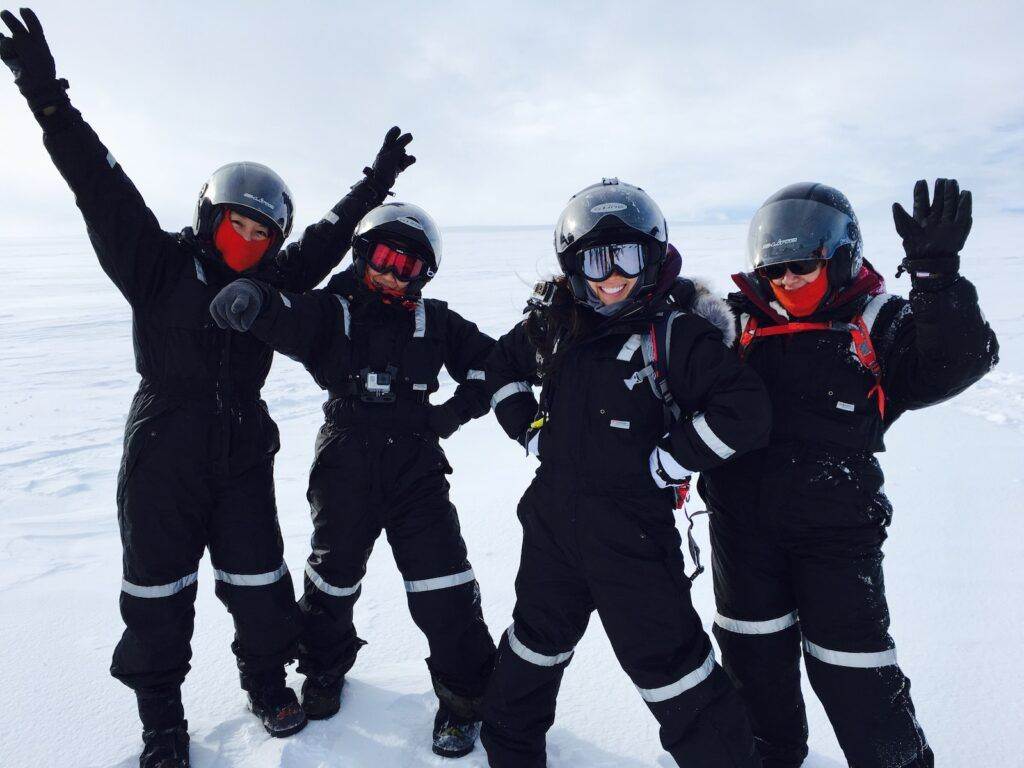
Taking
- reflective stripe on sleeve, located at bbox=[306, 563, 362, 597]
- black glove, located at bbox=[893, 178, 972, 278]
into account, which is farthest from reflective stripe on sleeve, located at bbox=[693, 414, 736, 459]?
reflective stripe on sleeve, located at bbox=[306, 563, 362, 597]

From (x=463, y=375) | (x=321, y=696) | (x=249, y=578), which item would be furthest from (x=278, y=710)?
(x=463, y=375)

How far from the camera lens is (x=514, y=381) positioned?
2.52 m

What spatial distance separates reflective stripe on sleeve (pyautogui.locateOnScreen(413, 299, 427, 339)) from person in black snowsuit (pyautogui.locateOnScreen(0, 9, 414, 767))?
2.15ft

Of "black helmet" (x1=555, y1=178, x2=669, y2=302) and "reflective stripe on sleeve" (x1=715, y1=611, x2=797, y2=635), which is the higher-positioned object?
"black helmet" (x1=555, y1=178, x2=669, y2=302)

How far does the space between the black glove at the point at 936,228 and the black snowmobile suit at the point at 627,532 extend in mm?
569

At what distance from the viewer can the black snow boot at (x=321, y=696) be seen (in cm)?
259

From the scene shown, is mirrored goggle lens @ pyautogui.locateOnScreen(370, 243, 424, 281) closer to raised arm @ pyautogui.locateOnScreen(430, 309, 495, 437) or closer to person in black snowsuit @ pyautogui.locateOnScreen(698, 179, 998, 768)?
raised arm @ pyautogui.locateOnScreen(430, 309, 495, 437)

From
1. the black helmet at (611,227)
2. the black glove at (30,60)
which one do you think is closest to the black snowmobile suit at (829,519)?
the black helmet at (611,227)

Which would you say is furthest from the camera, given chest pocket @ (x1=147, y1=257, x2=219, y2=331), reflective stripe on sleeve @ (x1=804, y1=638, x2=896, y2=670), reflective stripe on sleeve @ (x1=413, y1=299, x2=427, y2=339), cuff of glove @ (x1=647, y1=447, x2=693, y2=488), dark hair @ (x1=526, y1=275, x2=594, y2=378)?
reflective stripe on sleeve @ (x1=413, y1=299, x2=427, y2=339)

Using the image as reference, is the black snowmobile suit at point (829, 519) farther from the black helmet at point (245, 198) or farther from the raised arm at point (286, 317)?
the black helmet at point (245, 198)

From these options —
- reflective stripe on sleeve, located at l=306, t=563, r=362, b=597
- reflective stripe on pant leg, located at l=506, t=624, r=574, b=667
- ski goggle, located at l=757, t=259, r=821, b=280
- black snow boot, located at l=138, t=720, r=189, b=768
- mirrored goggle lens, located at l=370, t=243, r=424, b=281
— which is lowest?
black snow boot, located at l=138, t=720, r=189, b=768

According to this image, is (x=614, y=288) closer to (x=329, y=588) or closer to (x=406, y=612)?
(x=329, y=588)

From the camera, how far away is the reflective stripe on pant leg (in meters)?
2.19

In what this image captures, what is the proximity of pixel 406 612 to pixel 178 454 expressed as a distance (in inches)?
57.7
